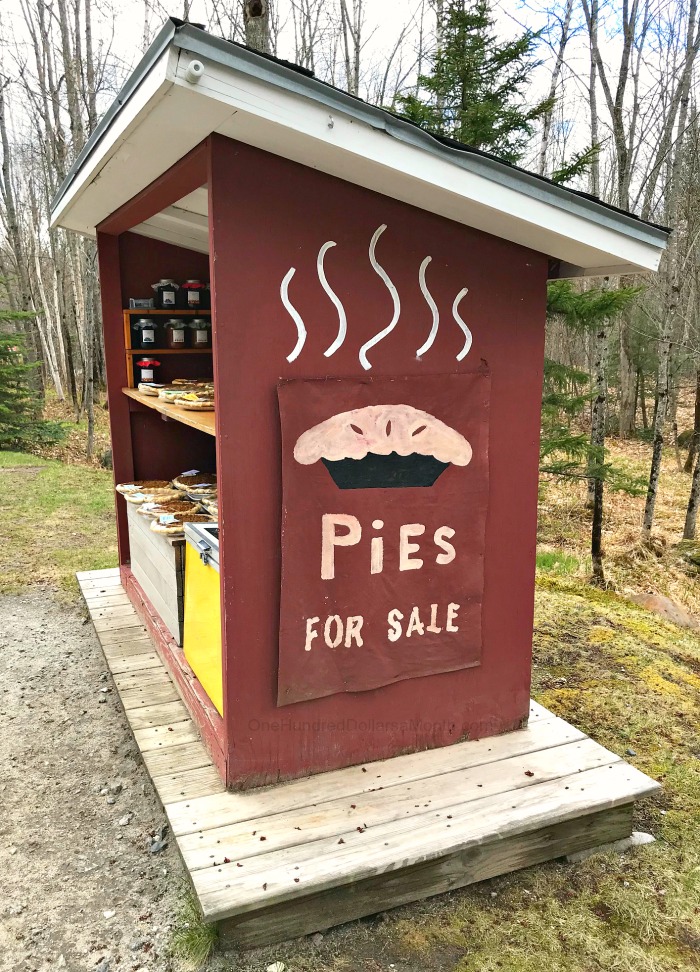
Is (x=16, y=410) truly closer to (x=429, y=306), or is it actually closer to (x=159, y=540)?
(x=159, y=540)

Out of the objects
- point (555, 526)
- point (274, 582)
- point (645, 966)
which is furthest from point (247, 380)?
point (555, 526)

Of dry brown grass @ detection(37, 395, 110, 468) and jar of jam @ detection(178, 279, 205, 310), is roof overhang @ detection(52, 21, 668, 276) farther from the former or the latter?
dry brown grass @ detection(37, 395, 110, 468)

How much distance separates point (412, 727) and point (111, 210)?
341 centimetres

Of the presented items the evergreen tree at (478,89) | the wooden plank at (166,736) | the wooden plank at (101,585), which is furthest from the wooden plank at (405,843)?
the evergreen tree at (478,89)

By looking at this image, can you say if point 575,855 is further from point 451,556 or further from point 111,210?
point 111,210

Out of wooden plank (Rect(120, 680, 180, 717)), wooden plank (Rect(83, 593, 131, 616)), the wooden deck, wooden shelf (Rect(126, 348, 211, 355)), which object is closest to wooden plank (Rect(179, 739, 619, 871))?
the wooden deck

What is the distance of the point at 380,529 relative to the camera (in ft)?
9.87

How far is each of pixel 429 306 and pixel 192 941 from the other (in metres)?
2.58

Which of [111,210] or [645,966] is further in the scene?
[111,210]

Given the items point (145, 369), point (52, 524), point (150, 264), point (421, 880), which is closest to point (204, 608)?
point (421, 880)

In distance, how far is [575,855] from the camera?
304cm

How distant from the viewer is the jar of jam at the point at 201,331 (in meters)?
5.14

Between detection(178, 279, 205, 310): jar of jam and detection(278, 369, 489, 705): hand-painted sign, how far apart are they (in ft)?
8.86

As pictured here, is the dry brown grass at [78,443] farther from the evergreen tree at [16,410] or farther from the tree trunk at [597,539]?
the tree trunk at [597,539]
